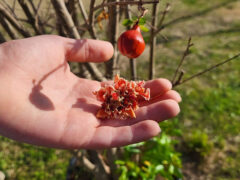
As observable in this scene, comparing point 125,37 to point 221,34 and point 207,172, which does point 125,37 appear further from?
point 221,34

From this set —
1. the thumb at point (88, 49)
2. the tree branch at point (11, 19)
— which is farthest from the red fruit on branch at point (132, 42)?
the tree branch at point (11, 19)

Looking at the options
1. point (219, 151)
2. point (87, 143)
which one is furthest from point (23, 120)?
point (219, 151)

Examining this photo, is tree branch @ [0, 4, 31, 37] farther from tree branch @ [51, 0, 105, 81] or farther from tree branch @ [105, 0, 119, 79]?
tree branch @ [105, 0, 119, 79]

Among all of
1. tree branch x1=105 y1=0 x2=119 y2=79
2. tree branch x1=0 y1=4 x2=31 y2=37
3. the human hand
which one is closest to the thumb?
the human hand

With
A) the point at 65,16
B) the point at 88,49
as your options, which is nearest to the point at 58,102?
Answer: the point at 88,49

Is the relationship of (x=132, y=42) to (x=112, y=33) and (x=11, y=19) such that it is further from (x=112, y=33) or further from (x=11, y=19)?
(x=11, y=19)
